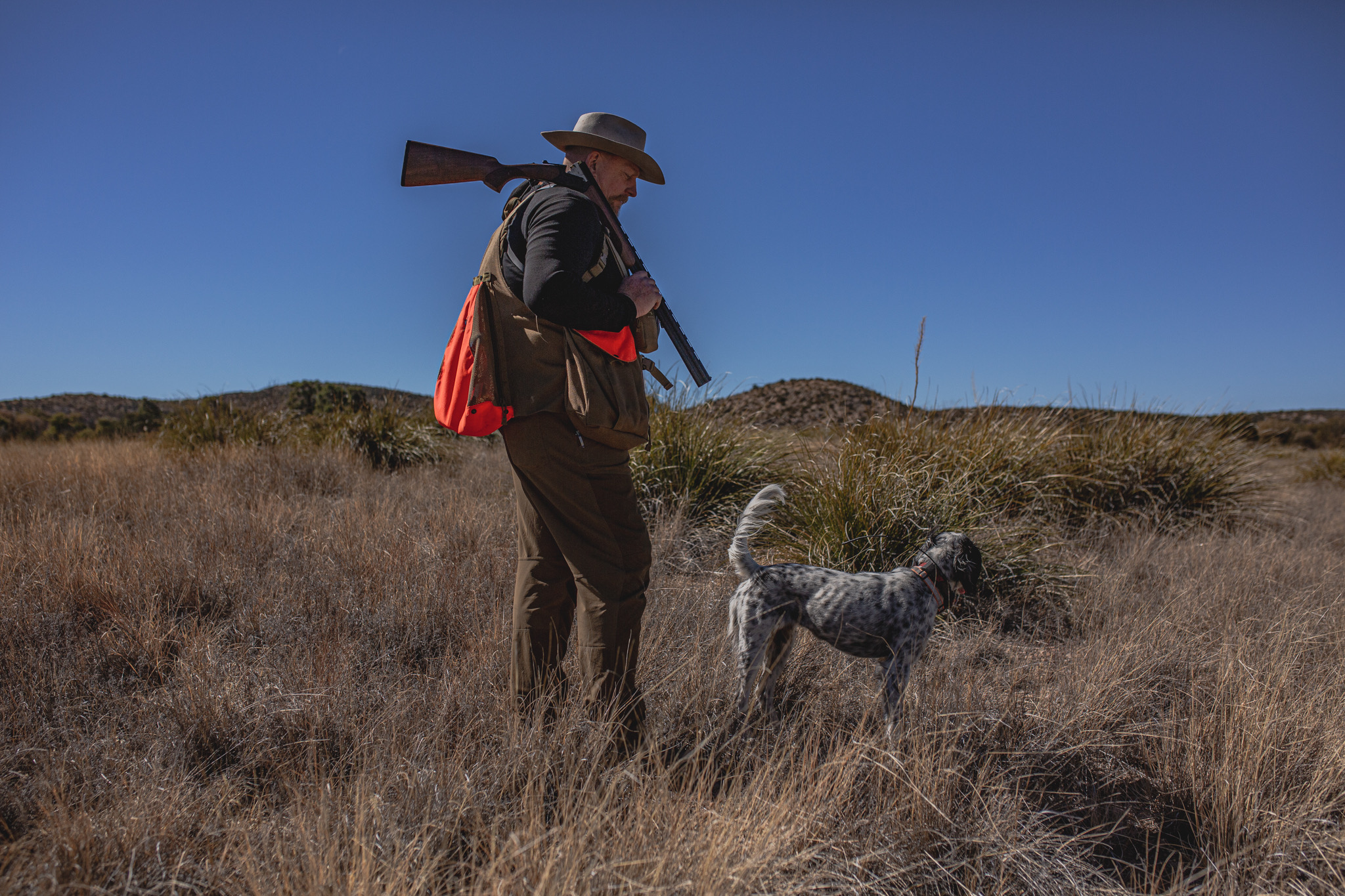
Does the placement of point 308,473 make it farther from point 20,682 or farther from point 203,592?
point 20,682

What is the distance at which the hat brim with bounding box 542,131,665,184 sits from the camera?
2332 mm

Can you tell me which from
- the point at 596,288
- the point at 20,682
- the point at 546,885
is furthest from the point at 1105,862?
the point at 20,682

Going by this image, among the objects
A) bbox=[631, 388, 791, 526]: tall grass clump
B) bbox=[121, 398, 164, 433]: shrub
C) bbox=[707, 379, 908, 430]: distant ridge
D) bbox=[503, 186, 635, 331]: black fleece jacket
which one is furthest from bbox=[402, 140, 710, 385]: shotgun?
Result: bbox=[121, 398, 164, 433]: shrub

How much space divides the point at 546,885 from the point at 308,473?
25.3ft

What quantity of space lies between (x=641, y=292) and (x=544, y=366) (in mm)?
434

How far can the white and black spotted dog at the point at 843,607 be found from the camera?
8.11 feet

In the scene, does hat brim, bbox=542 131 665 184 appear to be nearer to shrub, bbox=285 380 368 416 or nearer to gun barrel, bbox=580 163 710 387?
gun barrel, bbox=580 163 710 387

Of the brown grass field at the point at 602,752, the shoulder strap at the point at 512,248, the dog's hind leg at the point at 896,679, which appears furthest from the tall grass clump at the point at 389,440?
the dog's hind leg at the point at 896,679

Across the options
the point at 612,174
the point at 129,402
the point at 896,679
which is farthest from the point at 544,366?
the point at 129,402

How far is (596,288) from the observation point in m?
2.18

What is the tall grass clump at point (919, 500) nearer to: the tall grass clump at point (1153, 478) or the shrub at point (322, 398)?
the tall grass clump at point (1153, 478)

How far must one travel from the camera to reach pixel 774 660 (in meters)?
2.70

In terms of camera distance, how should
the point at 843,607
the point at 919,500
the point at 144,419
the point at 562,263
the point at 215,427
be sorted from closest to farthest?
the point at 562,263
the point at 843,607
the point at 919,500
the point at 215,427
the point at 144,419

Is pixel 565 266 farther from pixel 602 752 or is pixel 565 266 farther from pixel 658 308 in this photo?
pixel 602 752
